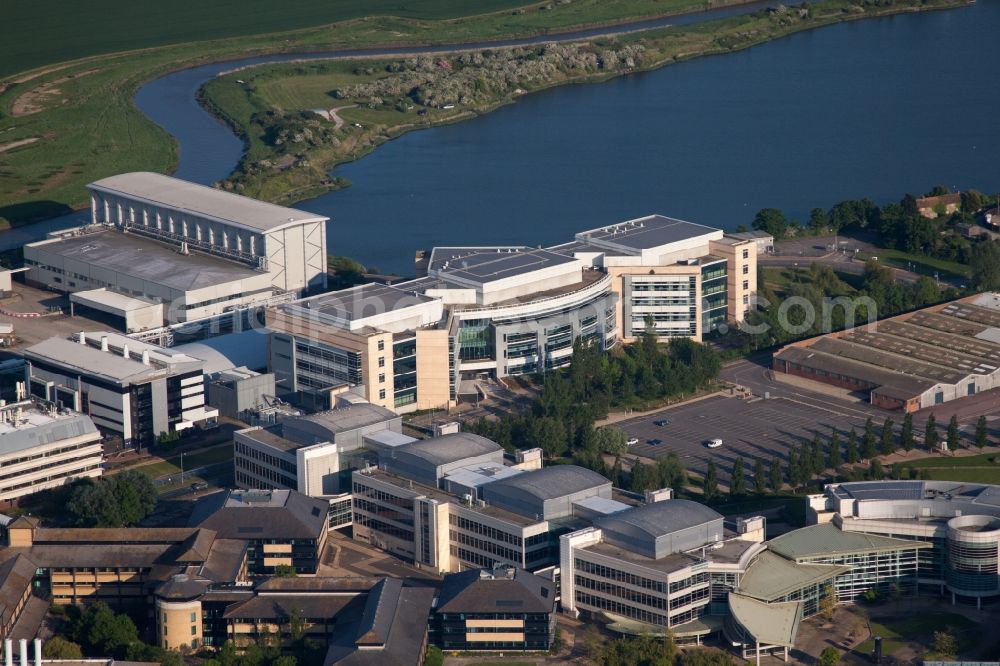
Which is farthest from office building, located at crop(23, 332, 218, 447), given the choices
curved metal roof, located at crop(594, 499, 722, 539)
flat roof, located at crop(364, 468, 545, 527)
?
curved metal roof, located at crop(594, 499, 722, 539)

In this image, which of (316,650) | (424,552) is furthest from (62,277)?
(316,650)

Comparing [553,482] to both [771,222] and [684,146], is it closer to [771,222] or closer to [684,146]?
→ [771,222]

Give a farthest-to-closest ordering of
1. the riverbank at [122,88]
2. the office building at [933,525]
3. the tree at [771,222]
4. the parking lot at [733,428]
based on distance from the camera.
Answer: the riverbank at [122,88]
the tree at [771,222]
the parking lot at [733,428]
the office building at [933,525]

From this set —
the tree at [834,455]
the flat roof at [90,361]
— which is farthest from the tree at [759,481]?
the flat roof at [90,361]

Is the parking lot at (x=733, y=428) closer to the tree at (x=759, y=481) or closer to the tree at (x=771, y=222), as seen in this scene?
the tree at (x=759, y=481)

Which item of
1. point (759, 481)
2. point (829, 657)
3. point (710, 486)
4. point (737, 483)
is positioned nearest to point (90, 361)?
point (710, 486)

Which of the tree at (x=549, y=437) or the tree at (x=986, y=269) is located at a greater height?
the tree at (x=986, y=269)

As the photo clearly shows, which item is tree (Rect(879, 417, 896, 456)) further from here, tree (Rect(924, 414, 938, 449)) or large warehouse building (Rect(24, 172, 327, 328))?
large warehouse building (Rect(24, 172, 327, 328))

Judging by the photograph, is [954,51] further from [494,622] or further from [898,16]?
[494,622]
